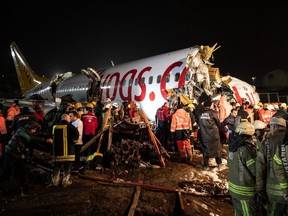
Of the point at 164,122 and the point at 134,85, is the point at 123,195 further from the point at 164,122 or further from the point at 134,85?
the point at 134,85

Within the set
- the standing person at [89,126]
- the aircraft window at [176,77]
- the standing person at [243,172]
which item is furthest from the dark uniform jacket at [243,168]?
the aircraft window at [176,77]

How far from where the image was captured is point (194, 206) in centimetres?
471

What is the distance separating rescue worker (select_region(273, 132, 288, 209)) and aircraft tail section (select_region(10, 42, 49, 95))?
1177 inches

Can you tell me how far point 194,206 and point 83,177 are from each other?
2.87 m

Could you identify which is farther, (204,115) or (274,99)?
(274,99)

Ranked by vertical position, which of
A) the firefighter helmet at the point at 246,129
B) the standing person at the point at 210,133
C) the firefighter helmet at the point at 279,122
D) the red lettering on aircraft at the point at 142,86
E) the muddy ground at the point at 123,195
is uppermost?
the red lettering on aircraft at the point at 142,86

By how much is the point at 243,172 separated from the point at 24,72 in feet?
104

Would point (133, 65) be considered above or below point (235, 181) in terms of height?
above

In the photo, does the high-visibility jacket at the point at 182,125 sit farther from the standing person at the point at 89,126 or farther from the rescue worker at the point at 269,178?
the rescue worker at the point at 269,178

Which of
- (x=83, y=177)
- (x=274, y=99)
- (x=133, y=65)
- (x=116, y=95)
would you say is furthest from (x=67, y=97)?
(x=274, y=99)

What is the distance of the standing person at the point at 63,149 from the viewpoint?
5566mm

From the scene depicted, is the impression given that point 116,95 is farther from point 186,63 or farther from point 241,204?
point 241,204

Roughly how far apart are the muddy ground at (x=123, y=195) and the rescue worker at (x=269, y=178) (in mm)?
1740

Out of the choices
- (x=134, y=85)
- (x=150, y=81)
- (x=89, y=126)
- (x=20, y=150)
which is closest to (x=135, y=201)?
(x=20, y=150)
